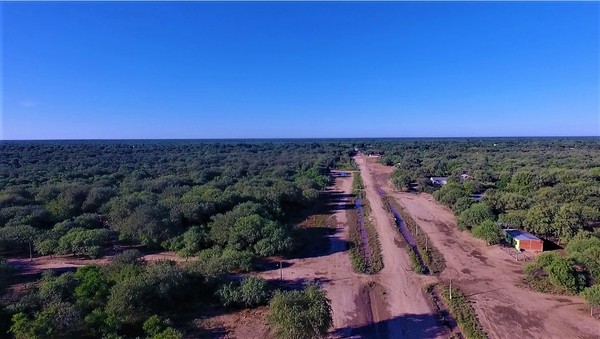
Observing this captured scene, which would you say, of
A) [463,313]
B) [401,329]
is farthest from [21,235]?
[463,313]

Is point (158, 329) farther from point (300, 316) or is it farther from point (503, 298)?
point (503, 298)

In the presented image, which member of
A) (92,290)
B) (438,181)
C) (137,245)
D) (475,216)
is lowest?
(137,245)

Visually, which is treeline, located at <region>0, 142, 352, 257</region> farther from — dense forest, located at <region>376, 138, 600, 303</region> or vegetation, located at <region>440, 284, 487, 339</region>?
dense forest, located at <region>376, 138, 600, 303</region>

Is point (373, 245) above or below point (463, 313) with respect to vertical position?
above

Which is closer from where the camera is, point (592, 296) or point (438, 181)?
point (592, 296)

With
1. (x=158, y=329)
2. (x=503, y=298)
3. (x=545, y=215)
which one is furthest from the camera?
(x=545, y=215)

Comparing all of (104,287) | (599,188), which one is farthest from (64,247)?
(599,188)
